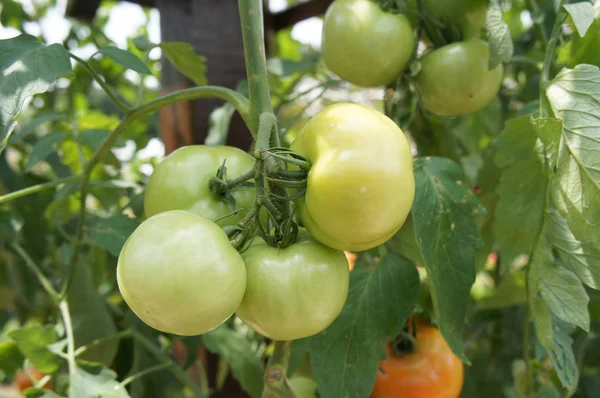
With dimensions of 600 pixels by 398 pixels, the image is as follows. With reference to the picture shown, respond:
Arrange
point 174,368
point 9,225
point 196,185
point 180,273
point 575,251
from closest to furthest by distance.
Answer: point 180,273 < point 196,185 < point 575,251 < point 174,368 < point 9,225

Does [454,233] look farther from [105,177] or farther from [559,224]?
[105,177]

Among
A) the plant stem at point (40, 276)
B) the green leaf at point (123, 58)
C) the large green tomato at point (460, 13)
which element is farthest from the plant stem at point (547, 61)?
the plant stem at point (40, 276)

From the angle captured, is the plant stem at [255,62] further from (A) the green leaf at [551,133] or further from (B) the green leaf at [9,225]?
(B) the green leaf at [9,225]

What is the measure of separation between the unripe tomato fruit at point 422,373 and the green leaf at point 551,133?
0.33 metres

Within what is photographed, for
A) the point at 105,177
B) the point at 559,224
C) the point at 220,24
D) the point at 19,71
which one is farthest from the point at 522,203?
the point at 105,177

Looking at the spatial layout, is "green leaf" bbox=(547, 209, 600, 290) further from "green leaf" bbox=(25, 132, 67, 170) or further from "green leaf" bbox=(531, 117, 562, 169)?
"green leaf" bbox=(25, 132, 67, 170)

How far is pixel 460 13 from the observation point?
0.70 metres

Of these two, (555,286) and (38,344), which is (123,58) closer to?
(38,344)

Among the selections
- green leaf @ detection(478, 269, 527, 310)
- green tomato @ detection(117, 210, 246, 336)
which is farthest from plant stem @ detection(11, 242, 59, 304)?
green leaf @ detection(478, 269, 527, 310)

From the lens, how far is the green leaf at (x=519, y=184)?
641 millimetres

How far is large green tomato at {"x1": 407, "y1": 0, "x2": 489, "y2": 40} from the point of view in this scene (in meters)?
0.70

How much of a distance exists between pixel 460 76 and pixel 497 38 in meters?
0.06

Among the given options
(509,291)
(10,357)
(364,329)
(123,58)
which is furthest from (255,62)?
(509,291)

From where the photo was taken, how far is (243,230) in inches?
17.4
